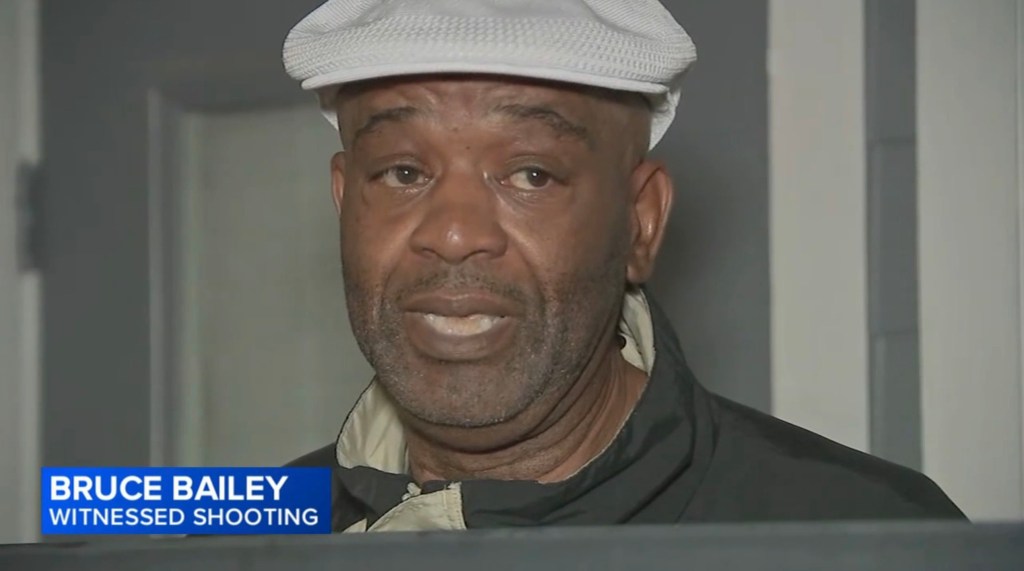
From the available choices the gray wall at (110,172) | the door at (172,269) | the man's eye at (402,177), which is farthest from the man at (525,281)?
the door at (172,269)

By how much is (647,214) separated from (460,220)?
153 mm

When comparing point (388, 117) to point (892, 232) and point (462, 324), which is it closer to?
point (462, 324)

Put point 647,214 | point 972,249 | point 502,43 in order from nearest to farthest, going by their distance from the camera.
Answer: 1. point 502,43
2. point 647,214
3. point 972,249

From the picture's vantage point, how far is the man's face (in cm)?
67

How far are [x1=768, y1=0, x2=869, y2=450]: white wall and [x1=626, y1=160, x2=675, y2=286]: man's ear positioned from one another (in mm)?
244

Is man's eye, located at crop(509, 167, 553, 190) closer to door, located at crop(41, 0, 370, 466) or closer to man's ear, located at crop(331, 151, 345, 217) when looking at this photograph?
man's ear, located at crop(331, 151, 345, 217)

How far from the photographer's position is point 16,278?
3.86 ft

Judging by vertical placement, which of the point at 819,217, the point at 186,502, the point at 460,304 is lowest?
the point at 186,502

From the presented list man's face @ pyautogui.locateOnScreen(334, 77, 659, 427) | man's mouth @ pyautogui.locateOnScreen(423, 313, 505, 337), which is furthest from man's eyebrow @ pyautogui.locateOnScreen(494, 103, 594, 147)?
man's mouth @ pyautogui.locateOnScreen(423, 313, 505, 337)

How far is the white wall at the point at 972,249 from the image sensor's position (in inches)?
35.3

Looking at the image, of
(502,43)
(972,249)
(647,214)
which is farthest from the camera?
(972,249)

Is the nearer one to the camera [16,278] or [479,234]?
[479,234]

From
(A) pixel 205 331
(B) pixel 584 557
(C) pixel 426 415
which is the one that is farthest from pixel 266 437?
(B) pixel 584 557

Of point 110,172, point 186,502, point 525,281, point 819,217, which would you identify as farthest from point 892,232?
point 110,172
